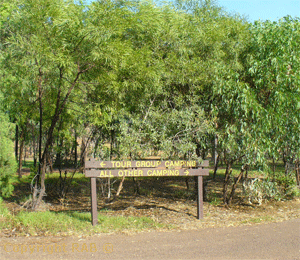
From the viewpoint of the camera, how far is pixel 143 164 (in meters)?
7.51

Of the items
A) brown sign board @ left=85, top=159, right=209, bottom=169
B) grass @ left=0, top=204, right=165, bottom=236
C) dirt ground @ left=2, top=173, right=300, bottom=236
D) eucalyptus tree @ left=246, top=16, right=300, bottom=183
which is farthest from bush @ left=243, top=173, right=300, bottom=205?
grass @ left=0, top=204, right=165, bottom=236

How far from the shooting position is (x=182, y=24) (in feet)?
31.7

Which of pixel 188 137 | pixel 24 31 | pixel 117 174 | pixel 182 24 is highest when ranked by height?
pixel 182 24

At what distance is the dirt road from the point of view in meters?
5.35

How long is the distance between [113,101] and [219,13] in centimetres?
488

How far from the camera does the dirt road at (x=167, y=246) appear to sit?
5.35 m

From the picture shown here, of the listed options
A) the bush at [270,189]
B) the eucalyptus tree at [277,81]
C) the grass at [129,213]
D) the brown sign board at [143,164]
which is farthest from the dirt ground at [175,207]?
the eucalyptus tree at [277,81]

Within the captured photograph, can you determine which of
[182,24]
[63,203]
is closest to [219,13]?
[182,24]

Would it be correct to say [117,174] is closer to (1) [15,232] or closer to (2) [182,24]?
Answer: (1) [15,232]

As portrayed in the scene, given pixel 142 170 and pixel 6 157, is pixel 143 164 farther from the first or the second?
pixel 6 157

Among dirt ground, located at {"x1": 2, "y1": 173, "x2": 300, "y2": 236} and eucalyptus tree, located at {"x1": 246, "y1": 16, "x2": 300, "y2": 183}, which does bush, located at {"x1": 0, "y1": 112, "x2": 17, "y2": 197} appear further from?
eucalyptus tree, located at {"x1": 246, "y1": 16, "x2": 300, "y2": 183}

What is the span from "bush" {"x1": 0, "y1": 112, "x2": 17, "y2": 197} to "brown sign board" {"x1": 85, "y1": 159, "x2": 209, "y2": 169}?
119 inches

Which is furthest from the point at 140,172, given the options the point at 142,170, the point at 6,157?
the point at 6,157

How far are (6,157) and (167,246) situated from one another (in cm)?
559
